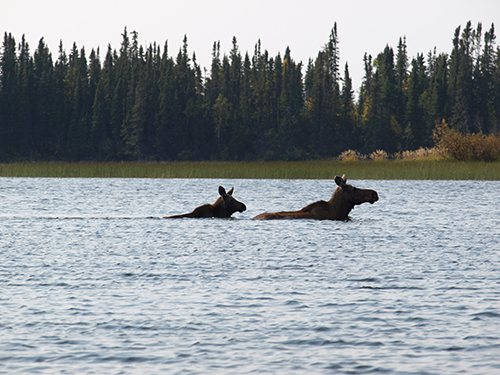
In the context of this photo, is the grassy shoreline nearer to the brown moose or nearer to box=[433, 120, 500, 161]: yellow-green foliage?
box=[433, 120, 500, 161]: yellow-green foliage

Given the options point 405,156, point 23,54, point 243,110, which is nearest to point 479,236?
point 405,156

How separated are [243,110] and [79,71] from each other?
86.3ft

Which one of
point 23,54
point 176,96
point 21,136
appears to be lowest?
point 21,136

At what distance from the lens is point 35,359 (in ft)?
22.2

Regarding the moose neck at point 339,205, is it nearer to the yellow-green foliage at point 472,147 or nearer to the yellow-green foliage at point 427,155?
the yellow-green foliage at point 472,147

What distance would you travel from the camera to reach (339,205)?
1823 centimetres

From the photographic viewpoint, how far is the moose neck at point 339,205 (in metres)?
18.1

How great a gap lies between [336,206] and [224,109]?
87.6m

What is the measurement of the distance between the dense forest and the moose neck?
241 ft

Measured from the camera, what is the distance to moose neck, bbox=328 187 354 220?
18.1 metres

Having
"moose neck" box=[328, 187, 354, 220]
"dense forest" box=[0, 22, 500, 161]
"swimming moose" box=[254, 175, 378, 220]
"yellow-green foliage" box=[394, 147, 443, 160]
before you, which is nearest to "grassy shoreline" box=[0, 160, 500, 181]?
"yellow-green foliage" box=[394, 147, 443, 160]

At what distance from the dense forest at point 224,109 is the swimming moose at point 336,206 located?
241 feet

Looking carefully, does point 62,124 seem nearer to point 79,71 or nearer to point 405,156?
point 79,71

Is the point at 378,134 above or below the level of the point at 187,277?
above
